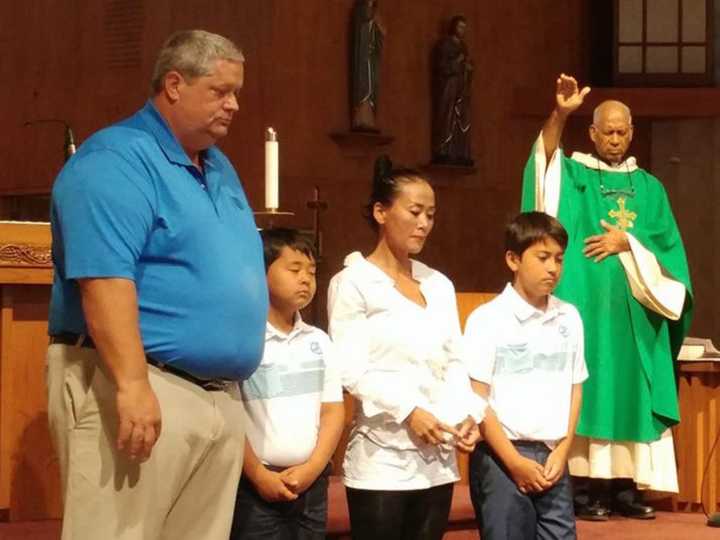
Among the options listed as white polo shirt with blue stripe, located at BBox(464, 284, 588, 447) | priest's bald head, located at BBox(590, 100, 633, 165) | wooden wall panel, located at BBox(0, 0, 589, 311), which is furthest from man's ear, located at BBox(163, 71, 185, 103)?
wooden wall panel, located at BBox(0, 0, 589, 311)

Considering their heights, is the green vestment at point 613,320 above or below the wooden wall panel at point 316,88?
below

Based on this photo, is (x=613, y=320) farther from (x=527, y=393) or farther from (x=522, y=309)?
(x=527, y=393)

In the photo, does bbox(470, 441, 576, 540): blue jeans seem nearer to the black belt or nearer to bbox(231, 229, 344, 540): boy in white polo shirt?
bbox(231, 229, 344, 540): boy in white polo shirt

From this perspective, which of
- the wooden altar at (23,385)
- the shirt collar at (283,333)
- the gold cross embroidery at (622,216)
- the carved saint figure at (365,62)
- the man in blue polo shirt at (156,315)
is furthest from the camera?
the carved saint figure at (365,62)

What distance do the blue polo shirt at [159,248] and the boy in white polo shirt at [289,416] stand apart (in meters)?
0.60

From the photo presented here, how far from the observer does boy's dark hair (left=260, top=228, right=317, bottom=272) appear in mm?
3736

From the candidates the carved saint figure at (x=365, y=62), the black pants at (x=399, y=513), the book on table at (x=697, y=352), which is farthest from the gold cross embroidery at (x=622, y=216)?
the carved saint figure at (x=365, y=62)

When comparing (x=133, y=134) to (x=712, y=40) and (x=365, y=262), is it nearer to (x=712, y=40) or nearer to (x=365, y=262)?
(x=365, y=262)

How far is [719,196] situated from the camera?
9.80 m

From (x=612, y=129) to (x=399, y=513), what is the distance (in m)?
2.31

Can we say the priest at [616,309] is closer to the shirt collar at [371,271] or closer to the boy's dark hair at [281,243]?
the shirt collar at [371,271]

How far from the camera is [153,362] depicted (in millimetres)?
2889

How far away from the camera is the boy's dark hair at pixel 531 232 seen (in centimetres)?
420

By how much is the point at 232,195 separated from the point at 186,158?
177 millimetres
